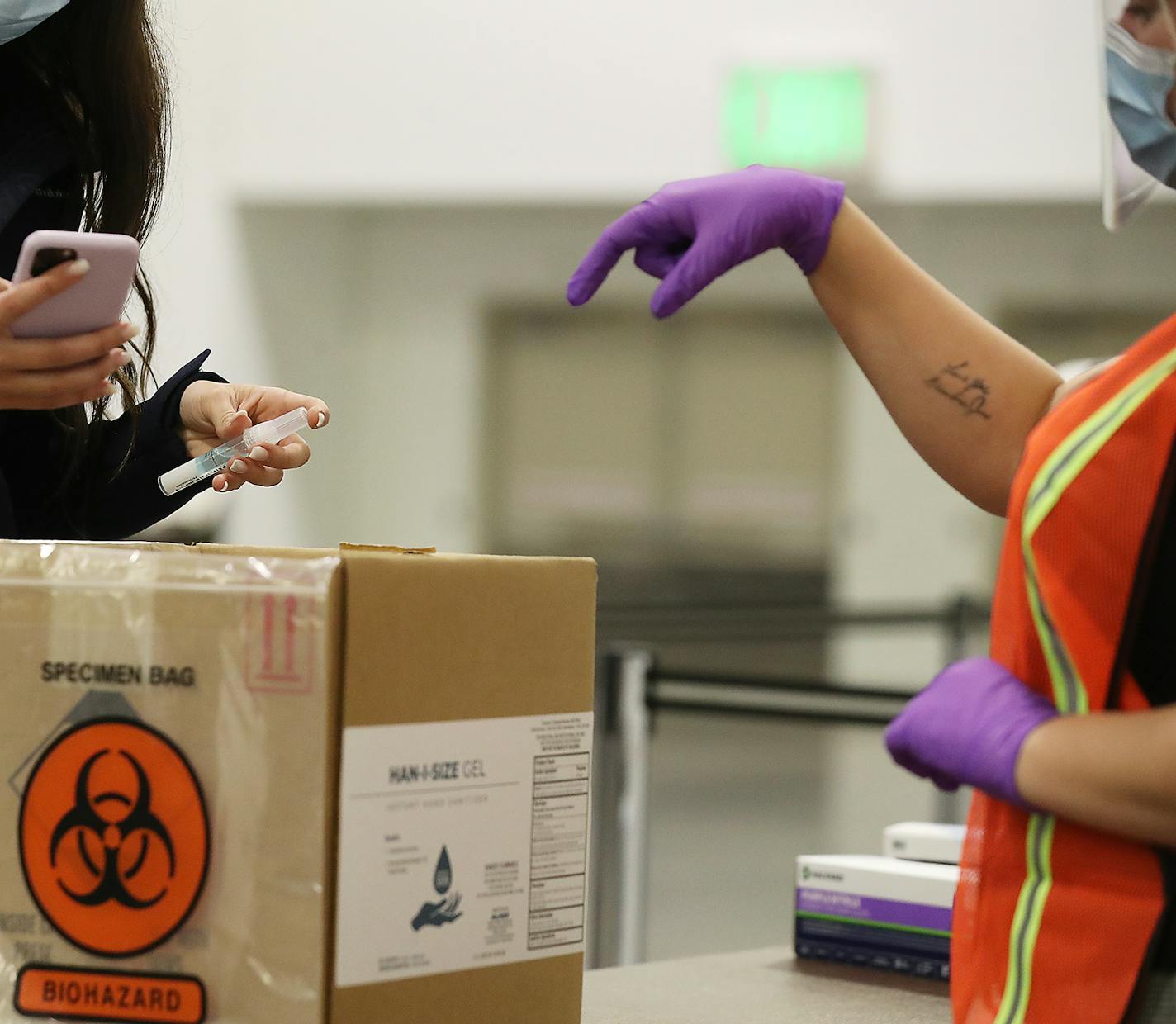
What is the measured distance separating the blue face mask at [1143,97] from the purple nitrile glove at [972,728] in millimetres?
307

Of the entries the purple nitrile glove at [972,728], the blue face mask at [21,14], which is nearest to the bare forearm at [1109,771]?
the purple nitrile glove at [972,728]

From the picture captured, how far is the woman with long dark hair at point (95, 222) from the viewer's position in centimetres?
118

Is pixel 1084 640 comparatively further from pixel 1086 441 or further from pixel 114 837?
pixel 114 837

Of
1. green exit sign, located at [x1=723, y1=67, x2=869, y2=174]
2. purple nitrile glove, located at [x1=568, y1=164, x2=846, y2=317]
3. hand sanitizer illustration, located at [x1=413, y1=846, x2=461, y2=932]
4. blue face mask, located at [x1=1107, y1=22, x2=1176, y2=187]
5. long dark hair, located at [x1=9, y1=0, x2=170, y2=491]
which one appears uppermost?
green exit sign, located at [x1=723, y1=67, x2=869, y2=174]

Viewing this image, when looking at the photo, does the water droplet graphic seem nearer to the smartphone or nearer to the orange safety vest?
the orange safety vest

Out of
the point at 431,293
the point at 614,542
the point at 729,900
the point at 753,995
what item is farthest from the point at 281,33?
the point at 753,995

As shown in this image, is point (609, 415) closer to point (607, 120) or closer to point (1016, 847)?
point (607, 120)

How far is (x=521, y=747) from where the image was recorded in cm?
81

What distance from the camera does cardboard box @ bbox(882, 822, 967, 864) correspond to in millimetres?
1321

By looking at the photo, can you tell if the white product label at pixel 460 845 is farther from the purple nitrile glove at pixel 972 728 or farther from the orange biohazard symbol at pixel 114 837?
the purple nitrile glove at pixel 972 728

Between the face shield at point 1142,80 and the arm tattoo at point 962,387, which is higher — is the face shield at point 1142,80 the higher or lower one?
the higher one

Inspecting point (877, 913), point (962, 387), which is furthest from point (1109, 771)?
point (877, 913)

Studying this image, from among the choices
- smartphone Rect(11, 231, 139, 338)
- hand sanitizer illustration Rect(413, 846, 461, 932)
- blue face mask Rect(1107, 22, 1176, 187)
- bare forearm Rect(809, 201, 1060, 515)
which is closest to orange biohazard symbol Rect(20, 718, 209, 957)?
hand sanitizer illustration Rect(413, 846, 461, 932)

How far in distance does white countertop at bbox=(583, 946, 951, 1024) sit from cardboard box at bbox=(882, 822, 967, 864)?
0.16m
